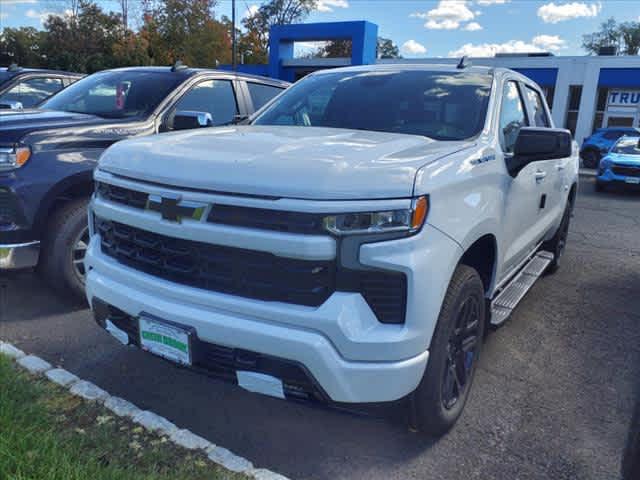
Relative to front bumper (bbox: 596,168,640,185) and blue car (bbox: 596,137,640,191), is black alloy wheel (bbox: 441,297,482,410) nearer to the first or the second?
blue car (bbox: 596,137,640,191)

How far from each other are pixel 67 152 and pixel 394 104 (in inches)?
94.2

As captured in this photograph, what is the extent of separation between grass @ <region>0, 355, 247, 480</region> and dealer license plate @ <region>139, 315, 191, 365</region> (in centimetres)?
45

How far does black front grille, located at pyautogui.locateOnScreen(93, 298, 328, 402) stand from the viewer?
221cm

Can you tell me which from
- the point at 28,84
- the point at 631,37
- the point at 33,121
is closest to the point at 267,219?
the point at 33,121

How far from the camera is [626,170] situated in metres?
13.4

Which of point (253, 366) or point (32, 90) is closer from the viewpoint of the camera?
point (253, 366)

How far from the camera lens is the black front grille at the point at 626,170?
13.3m

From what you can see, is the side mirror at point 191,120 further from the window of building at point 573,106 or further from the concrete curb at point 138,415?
the window of building at point 573,106

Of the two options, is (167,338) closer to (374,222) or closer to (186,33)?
(374,222)

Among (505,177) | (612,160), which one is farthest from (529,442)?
(612,160)

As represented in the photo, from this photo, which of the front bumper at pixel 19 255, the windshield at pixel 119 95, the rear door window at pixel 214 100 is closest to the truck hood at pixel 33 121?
the windshield at pixel 119 95

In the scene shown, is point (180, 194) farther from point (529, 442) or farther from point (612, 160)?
point (612, 160)

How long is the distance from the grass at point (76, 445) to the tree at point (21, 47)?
4907cm

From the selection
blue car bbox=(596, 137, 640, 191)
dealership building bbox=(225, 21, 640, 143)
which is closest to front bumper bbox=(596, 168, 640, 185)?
blue car bbox=(596, 137, 640, 191)
